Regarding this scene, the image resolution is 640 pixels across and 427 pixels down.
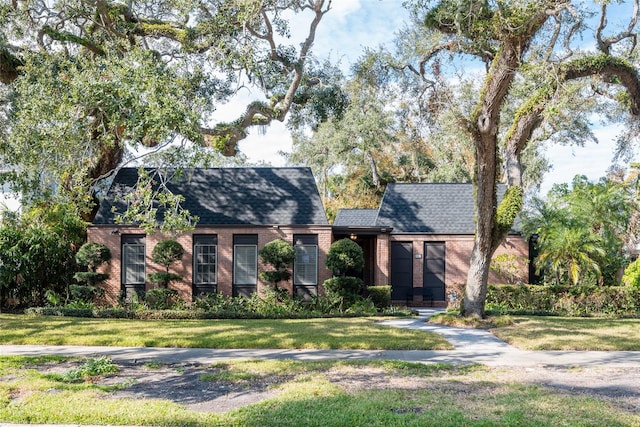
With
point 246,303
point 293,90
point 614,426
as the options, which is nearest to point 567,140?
point 293,90

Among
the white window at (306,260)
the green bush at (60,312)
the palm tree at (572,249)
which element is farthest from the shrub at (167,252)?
the palm tree at (572,249)

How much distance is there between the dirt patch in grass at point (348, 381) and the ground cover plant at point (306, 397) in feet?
0.05

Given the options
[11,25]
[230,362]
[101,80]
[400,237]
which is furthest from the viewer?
[400,237]

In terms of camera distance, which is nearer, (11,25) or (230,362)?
(230,362)

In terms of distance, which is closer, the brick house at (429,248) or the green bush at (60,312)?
the green bush at (60,312)

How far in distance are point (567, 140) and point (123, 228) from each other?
80.4 feet

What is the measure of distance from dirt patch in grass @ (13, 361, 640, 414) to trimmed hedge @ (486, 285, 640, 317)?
9.70 meters

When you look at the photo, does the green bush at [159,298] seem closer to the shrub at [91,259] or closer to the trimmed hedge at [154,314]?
the trimmed hedge at [154,314]

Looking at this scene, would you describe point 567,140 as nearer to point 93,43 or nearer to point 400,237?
point 400,237

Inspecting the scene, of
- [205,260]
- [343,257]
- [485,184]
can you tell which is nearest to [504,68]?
[485,184]

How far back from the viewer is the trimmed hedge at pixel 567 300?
61.1 feet

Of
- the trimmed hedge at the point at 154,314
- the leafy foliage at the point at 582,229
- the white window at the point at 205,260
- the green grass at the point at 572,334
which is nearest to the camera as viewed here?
the green grass at the point at 572,334

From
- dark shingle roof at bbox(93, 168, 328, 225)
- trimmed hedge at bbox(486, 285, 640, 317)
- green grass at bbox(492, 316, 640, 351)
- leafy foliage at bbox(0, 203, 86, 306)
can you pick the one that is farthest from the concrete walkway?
dark shingle roof at bbox(93, 168, 328, 225)

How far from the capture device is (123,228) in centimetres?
2005
